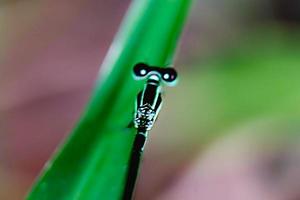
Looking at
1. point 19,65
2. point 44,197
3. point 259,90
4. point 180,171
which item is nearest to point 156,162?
point 180,171

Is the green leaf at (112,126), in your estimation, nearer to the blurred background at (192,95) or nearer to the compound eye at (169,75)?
the compound eye at (169,75)

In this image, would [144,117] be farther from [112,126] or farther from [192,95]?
[192,95]

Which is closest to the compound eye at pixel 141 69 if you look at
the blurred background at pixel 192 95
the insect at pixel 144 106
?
the insect at pixel 144 106

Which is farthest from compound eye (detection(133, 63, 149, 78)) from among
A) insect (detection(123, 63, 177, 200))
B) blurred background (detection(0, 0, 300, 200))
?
A: blurred background (detection(0, 0, 300, 200))

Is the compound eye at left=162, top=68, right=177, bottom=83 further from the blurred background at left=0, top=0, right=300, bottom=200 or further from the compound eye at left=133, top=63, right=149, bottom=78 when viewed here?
the blurred background at left=0, top=0, right=300, bottom=200

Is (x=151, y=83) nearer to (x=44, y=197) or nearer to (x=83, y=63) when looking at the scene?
(x=44, y=197)
